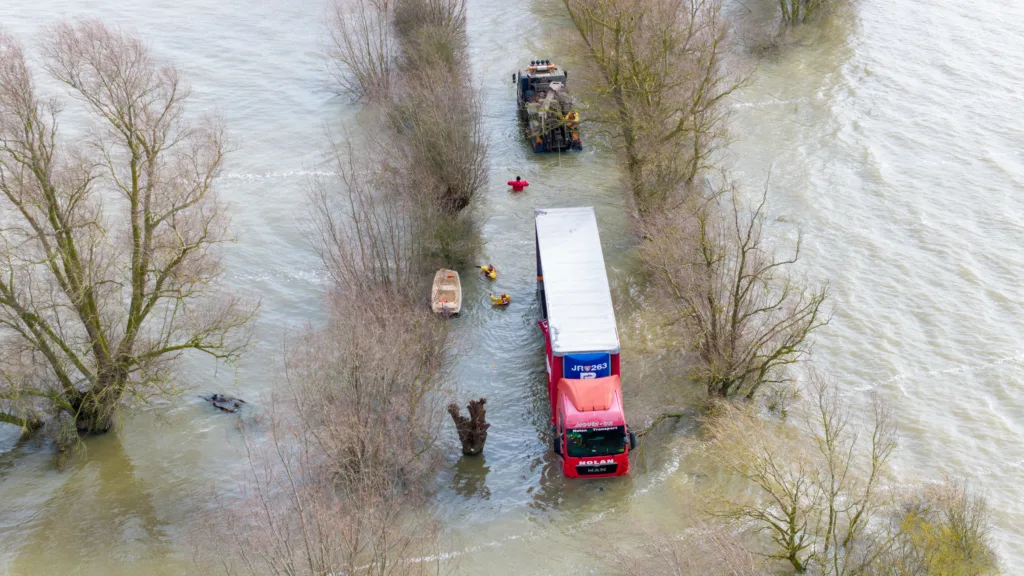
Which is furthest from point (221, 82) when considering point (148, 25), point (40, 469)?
point (40, 469)

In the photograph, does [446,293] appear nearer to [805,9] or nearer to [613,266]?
[613,266]

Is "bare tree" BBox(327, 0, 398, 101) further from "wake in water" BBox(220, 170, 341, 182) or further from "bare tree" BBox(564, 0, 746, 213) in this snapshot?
"bare tree" BBox(564, 0, 746, 213)

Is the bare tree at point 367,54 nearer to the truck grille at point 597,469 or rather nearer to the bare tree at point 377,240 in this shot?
the bare tree at point 377,240

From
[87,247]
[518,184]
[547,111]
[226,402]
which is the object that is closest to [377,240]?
[226,402]

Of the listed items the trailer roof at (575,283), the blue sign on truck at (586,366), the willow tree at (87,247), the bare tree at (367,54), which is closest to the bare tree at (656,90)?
the trailer roof at (575,283)

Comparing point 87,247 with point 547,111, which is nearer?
point 87,247

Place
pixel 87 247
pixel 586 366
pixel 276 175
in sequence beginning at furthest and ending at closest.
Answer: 1. pixel 276 175
2. pixel 87 247
3. pixel 586 366

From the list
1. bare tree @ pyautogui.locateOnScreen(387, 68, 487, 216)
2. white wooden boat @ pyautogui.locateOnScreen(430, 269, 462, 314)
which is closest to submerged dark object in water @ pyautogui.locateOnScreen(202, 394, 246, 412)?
white wooden boat @ pyautogui.locateOnScreen(430, 269, 462, 314)
